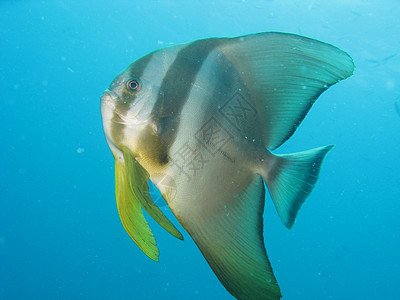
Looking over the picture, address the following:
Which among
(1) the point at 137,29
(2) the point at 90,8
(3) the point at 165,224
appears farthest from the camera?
(1) the point at 137,29

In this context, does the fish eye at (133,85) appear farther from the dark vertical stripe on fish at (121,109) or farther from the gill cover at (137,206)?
the gill cover at (137,206)

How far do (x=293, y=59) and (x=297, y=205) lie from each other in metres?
0.60

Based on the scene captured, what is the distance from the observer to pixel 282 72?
112cm

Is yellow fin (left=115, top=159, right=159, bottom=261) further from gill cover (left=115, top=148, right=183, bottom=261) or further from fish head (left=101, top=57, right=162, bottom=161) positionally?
fish head (left=101, top=57, right=162, bottom=161)

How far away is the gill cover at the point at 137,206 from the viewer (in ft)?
2.97

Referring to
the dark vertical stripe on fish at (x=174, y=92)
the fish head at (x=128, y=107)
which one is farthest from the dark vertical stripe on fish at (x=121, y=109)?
the dark vertical stripe on fish at (x=174, y=92)

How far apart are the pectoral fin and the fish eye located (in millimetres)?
500

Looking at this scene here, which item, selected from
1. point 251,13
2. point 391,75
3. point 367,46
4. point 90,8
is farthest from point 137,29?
point 391,75

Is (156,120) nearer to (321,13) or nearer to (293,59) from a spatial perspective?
(293,59)

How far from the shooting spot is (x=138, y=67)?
1.07 m

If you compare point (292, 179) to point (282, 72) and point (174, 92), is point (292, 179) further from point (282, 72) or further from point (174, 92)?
point (174, 92)

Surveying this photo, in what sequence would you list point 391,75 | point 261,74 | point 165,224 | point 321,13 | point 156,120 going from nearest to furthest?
point 165,224
point 156,120
point 261,74
point 321,13
point 391,75

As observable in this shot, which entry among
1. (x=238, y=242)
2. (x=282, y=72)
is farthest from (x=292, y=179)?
(x=282, y=72)

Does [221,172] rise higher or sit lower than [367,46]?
lower
